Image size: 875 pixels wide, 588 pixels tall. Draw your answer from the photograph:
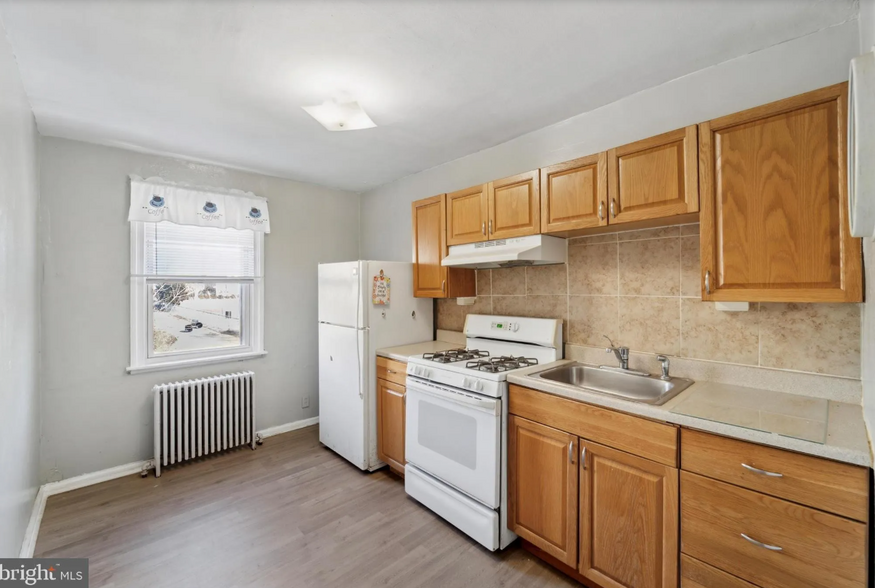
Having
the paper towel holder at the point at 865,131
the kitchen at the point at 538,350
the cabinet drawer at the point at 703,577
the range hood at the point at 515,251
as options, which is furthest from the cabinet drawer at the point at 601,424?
the paper towel holder at the point at 865,131

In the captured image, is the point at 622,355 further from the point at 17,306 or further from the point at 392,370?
the point at 17,306

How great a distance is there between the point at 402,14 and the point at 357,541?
2.64 meters

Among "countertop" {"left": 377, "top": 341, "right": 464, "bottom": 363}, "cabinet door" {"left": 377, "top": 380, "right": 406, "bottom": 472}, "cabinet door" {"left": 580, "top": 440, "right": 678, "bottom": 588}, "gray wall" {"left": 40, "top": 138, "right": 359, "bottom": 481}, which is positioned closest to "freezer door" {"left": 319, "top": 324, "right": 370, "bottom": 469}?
"cabinet door" {"left": 377, "top": 380, "right": 406, "bottom": 472}

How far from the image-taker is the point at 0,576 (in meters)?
1.39

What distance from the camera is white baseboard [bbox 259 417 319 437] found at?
3.54 metres

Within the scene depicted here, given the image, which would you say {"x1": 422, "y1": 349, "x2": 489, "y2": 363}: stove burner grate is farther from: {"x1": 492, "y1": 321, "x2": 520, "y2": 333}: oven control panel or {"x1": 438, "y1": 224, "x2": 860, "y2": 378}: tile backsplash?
{"x1": 438, "y1": 224, "x2": 860, "y2": 378}: tile backsplash

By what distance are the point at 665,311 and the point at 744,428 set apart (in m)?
0.87

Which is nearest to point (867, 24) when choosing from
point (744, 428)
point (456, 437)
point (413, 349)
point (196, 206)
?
point (744, 428)

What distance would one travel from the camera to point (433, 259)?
2971 mm

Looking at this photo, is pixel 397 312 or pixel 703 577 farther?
pixel 397 312

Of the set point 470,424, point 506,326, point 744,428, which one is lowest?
point 470,424

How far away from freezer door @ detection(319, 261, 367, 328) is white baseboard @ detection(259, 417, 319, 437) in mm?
1174

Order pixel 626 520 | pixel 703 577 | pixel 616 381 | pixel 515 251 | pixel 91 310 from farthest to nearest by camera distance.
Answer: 1. pixel 91 310
2. pixel 515 251
3. pixel 616 381
4. pixel 626 520
5. pixel 703 577

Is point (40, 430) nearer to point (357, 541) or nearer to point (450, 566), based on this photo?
point (357, 541)
